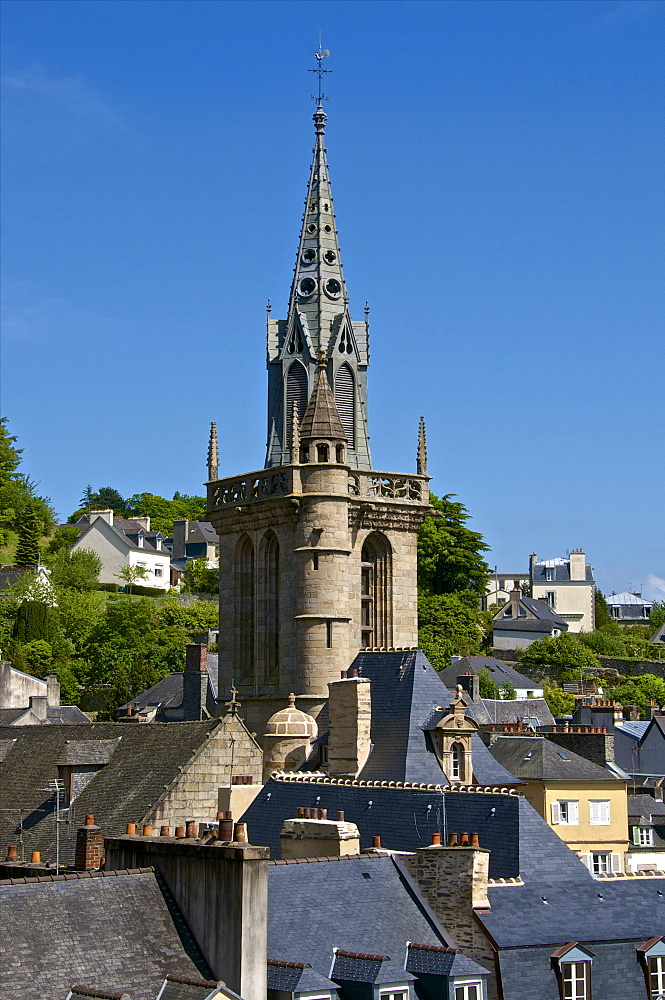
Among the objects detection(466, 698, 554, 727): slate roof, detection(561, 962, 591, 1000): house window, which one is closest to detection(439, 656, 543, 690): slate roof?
detection(466, 698, 554, 727): slate roof

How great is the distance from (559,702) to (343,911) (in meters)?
57.1

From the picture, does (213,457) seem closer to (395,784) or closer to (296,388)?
(296,388)

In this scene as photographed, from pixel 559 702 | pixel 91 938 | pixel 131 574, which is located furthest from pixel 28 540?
pixel 91 938

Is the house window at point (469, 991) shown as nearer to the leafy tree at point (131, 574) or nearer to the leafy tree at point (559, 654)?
the leafy tree at point (559, 654)

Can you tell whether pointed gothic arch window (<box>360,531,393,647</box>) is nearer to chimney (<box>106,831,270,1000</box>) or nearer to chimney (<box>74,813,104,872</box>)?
chimney (<box>74,813,104,872</box>)

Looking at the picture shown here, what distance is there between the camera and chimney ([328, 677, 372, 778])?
3062 centimetres

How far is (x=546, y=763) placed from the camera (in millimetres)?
38406

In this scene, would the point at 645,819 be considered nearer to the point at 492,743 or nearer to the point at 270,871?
the point at 492,743

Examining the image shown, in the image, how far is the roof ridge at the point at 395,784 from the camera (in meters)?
25.2

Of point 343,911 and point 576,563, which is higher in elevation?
point 576,563

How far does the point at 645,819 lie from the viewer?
44062 mm

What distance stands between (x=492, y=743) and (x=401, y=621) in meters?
4.02

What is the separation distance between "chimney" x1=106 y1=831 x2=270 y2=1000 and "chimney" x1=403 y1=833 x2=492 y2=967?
12.0ft

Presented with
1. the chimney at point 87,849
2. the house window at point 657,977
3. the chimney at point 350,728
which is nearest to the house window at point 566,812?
the chimney at point 350,728
